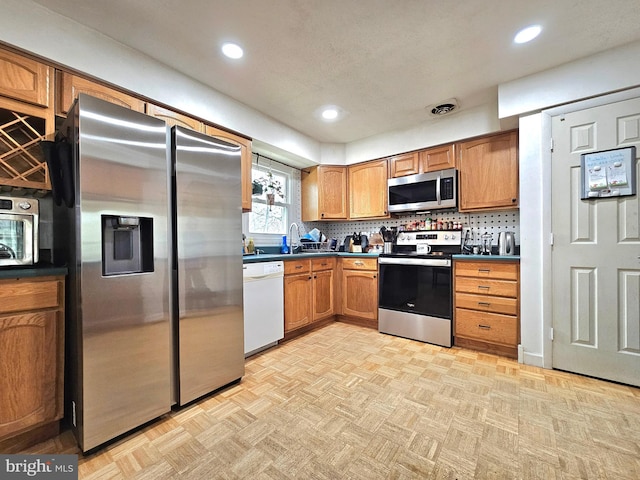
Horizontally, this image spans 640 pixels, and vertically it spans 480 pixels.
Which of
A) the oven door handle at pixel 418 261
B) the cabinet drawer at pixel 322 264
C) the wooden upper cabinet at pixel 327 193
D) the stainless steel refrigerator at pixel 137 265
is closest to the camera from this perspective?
the stainless steel refrigerator at pixel 137 265

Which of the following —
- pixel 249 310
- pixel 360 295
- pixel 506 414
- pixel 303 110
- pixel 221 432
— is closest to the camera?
pixel 221 432

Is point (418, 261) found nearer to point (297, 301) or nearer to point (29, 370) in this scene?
point (297, 301)

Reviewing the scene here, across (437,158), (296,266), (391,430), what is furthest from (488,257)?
(296,266)

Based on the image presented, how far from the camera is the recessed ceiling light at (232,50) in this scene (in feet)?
6.36

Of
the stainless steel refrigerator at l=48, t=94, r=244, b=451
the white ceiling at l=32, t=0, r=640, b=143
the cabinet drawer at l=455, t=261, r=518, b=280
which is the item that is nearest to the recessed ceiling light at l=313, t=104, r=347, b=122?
the white ceiling at l=32, t=0, r=640, b=143

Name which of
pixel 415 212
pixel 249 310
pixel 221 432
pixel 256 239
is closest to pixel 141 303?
pixel 221 432

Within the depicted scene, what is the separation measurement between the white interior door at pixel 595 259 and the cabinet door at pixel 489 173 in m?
0.44

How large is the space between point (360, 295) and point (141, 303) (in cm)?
247

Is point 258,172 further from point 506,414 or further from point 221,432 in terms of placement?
point 506,414

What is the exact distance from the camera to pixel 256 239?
3475 mm

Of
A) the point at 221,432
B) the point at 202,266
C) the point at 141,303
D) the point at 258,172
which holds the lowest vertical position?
the point at 221,432

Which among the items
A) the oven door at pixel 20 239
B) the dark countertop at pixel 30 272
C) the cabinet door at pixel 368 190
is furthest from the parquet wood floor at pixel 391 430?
the cabinet door at pixel 368 190

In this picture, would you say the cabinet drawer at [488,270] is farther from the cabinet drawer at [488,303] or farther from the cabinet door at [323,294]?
the cabinet door at [323,294]

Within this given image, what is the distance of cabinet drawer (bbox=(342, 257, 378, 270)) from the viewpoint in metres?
3.37
